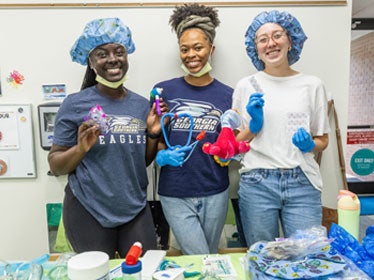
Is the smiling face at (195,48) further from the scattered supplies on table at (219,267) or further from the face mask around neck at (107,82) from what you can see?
the scattered supplies on table at (219,267)

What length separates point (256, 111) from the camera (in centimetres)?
123

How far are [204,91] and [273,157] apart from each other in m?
0.46

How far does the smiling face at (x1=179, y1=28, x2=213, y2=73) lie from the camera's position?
54.7 inches

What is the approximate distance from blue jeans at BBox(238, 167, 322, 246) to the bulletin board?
132 cm

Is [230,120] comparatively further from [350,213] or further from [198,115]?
[350,213]

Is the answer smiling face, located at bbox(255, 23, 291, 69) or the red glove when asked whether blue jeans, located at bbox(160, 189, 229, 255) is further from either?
smiling face, located at bbox(255, 23, 291, 69)

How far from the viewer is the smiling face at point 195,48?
1391 mm

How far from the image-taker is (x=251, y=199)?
4.31 feet

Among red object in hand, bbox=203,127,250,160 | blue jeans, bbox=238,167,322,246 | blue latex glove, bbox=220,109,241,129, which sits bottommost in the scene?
blue jeans, bbox=238,167,322,246

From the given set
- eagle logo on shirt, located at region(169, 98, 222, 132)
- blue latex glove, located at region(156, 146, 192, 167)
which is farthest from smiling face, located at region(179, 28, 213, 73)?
blue latex glove, located at region(156, 146, 192, 167)

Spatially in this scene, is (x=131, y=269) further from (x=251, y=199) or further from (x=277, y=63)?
(x=277, y=63)

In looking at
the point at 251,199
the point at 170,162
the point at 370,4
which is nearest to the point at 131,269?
the point at 170,162

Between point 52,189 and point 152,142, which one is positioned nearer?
point 152,142

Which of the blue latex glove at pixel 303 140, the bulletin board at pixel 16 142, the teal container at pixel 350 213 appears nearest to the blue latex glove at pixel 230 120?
the blue latex glove at pixel 303 140
